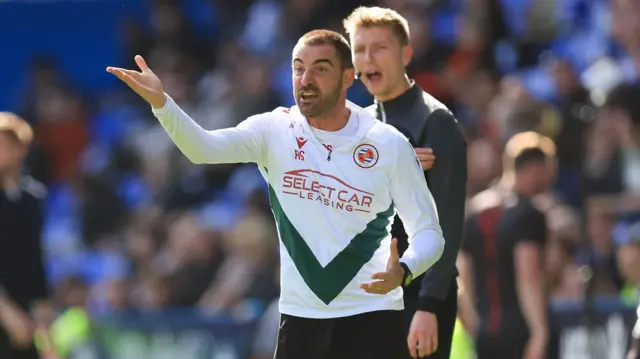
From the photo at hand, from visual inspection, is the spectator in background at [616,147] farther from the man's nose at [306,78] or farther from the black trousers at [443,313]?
the man's nose at [306,78]

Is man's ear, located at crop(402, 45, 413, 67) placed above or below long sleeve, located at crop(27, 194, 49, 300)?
above

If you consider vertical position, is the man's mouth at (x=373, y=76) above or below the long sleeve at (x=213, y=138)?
above

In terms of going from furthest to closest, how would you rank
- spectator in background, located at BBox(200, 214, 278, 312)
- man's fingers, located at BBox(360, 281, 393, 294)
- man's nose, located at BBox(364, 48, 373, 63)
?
1. spectator in background, located at BBox(200, 214, 278, 312)
2. man's nose, located at BBox(364, 48, 373, 63)
3. man's fingers, located at BBox(360, 281, 393, 294)

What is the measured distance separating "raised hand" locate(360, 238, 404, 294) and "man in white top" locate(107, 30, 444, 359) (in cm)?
22

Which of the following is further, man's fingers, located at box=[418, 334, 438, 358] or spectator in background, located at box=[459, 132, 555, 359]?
spectator in background, located at box=[459, 132, 555, 359]

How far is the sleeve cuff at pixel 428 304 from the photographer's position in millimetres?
6766

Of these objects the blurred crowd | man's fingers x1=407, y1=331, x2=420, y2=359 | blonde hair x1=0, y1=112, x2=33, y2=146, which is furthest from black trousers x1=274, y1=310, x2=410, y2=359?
the blurred crowd

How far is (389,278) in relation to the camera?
18.7 feet

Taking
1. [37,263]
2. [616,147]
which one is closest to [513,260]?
[616,147]

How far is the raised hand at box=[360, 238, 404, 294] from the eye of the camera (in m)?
5.66

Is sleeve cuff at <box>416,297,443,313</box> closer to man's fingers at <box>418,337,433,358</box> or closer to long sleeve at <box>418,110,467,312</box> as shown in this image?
long sleeve at <box>418,110,467,312</box>

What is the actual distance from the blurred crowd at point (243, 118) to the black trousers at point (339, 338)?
5.96 m

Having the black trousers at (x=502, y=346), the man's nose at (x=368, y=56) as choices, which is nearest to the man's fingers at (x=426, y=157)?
the man's nose at (x=368, y=56)

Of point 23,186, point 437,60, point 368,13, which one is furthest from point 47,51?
point 368,13
